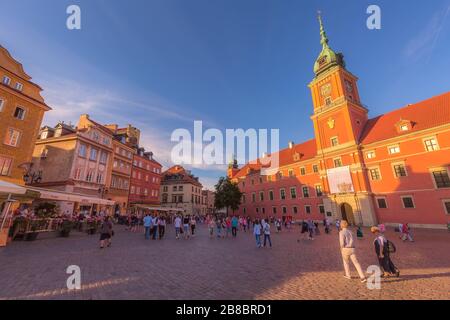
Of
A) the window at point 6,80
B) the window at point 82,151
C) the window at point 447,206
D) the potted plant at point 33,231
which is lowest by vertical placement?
the potted plant at point 33,231

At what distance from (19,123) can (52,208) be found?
31.3ft

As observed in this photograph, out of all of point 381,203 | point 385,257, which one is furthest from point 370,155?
point 385,257

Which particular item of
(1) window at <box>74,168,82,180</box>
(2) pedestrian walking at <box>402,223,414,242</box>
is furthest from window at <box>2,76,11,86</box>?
(2) pedestrian walking at <box>402,223,414,242</box>

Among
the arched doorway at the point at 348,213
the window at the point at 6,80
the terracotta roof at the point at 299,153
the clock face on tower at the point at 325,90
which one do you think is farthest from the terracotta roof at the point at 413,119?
the window at the point at 6,80

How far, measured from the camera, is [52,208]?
1850 cm

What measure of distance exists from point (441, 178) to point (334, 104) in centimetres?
1728

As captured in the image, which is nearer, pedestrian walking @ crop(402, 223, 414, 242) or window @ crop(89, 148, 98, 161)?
pedestrian walking @ crop(402, 223, 414, 242)

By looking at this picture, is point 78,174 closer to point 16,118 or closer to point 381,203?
point 16,118

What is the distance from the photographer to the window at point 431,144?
79.9ft

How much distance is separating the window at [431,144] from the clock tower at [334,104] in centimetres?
782

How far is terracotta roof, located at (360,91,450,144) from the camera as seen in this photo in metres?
25.6

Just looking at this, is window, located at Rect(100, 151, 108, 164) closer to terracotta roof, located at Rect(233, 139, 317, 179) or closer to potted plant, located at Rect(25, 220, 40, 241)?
potted plant, located at Rect(25, 220, 40, 241)

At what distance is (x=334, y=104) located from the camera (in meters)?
34.9

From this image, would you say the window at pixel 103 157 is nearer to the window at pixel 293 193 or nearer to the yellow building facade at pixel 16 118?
the yellow building facade at pixel 16 118
